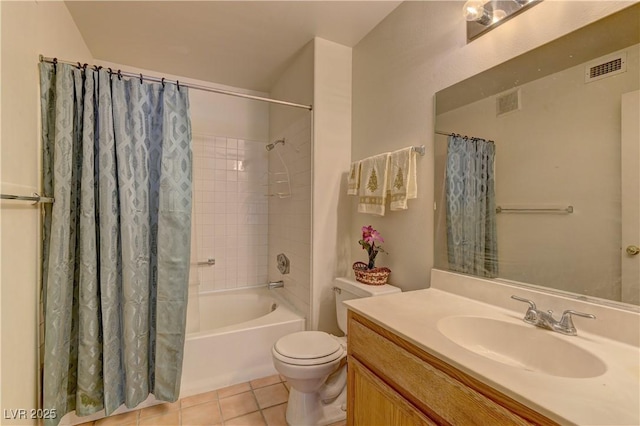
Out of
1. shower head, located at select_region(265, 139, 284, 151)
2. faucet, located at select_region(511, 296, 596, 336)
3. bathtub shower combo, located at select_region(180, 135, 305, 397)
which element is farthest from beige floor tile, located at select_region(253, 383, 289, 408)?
shower head, located at select_region(265, 139, 284, 151)

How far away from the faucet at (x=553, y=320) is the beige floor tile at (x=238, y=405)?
5.12ft

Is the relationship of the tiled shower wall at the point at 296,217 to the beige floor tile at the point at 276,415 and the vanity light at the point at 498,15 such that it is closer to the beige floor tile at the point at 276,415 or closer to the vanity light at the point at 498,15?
the beige floor tile at the point at 276,415

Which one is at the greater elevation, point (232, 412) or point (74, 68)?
point (74, 68)

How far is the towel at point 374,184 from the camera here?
1687 millimetres

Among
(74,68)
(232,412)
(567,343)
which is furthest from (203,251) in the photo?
(567,343)

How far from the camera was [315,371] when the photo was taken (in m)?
1.42

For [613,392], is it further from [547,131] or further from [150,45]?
[150,45]

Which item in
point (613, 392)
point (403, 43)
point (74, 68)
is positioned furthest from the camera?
point (403, 43)

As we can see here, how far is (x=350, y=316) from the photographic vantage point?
1.20 m

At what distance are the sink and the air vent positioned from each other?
2.76ft

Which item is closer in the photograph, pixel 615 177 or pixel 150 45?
pixel 615 177

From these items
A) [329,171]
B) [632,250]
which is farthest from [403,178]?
[632,250]

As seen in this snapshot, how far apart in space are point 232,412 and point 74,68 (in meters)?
2.07

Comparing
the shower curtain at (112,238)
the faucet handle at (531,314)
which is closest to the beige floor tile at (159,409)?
the shower curtain at (112,238)
